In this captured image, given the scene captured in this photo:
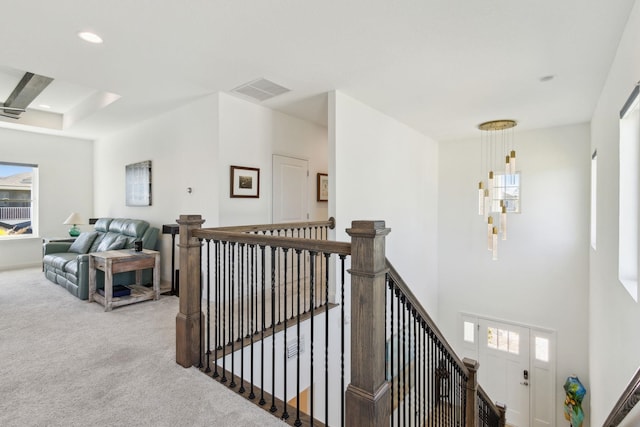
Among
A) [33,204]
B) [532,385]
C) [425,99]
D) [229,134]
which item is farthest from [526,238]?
[33,204]

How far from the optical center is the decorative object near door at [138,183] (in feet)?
16.6

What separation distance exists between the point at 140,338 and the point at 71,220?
14.2ft

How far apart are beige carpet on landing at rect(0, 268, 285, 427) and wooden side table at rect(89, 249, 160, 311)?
0.68ft

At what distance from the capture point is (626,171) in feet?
8.40


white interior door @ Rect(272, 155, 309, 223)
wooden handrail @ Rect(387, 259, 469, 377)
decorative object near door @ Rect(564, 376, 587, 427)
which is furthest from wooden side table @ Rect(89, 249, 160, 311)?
decorative object near door @ Rect(564, 376, 587, 427)

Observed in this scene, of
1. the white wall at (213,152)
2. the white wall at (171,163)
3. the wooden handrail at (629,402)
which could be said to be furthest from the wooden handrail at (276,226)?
the wooden handrail at (629,402)

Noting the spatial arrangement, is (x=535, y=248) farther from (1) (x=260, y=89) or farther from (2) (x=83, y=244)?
(2) (x=83, y=244)

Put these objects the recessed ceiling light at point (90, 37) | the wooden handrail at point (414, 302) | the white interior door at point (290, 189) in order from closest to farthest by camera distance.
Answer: the wooden handrail at point (414, 302) < the recessed ceiling light at point (90, 37) < the white interior door at point (290, 189)

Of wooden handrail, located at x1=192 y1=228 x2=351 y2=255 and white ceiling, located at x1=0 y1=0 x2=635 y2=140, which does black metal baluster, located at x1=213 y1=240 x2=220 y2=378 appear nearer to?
wooden handrail, located at x1=192 y1=228 x2=351 y2=255

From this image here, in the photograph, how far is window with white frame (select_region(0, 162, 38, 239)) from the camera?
5832 mm

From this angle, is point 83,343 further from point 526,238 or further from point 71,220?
point 526,238

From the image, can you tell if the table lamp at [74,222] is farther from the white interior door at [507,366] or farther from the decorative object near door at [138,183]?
the white interior door at [507,366]

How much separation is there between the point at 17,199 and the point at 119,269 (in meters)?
4.07

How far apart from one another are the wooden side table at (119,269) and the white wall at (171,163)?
26.7 inches
